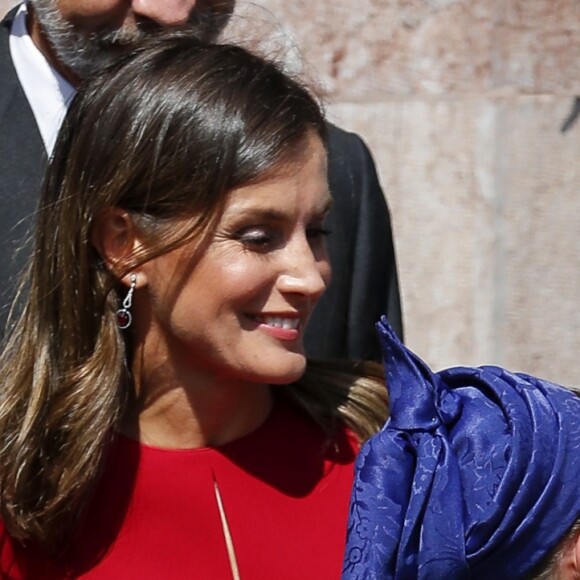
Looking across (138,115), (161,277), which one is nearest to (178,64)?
(138,115)

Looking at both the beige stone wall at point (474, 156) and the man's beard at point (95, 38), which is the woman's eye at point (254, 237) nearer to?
the man's beard at point (95, 38)

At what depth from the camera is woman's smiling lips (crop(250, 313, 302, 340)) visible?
2191 mm

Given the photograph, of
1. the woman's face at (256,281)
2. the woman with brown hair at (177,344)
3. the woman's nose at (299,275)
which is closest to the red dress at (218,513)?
the woman with brown hair at (177,344)

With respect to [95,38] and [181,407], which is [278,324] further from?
[95,38]

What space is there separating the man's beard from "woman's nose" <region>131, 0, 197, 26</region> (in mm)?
11

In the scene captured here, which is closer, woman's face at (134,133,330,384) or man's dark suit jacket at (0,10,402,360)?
woman's face at (134,133,330,384)

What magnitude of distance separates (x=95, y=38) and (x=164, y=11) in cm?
13

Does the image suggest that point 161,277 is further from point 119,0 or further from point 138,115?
point 119,0

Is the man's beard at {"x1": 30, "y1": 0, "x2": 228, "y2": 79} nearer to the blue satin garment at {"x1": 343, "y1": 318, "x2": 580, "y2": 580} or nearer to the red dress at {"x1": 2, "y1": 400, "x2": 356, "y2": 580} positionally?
the red dress at {"x1": 2, "y1": 400, "x2": 356, "y2": 580}

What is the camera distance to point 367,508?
1.89m

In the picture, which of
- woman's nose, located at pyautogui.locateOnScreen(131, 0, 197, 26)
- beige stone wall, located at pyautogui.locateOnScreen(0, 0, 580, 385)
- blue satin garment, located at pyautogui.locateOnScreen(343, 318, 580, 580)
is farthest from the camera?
beige stone wall, located at pyautogui.locateOnScreen(0, 0, 580, 385)

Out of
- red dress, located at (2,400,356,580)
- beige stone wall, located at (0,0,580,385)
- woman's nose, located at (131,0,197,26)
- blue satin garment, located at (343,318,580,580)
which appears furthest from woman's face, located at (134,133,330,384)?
beige stone wall, located at (0,0,580,385)

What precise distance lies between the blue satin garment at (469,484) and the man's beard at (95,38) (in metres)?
1.00

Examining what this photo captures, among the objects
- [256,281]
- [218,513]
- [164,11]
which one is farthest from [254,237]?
[164,11]
